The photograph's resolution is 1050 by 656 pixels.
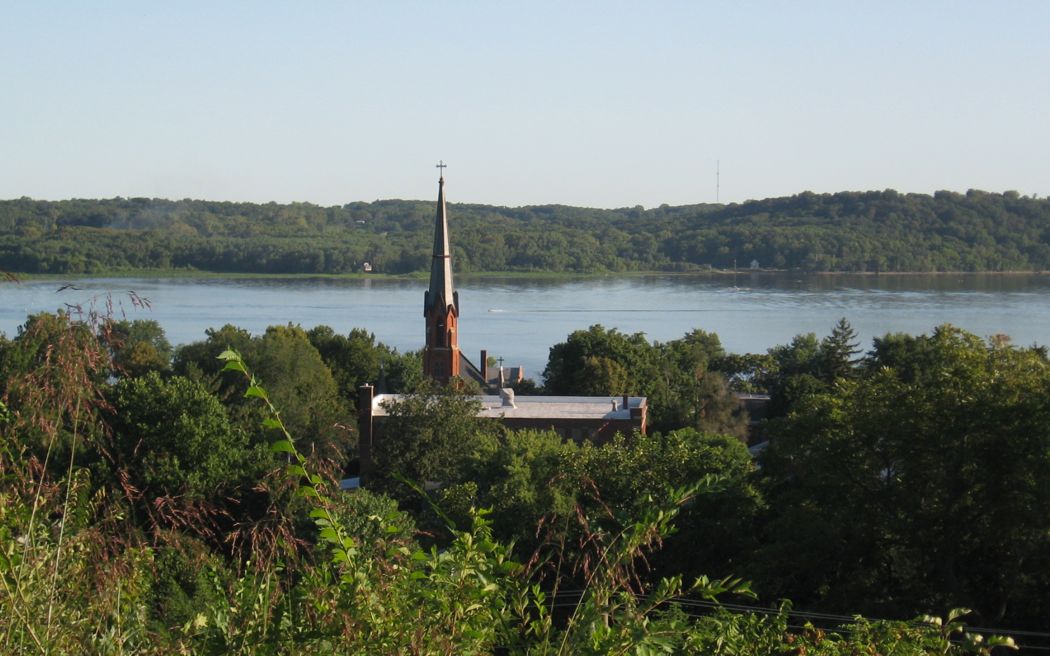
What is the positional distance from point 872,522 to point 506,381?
26.8 meters

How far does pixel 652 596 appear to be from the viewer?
9.51 ft

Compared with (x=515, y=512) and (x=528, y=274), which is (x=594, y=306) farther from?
(x=515, y=512)

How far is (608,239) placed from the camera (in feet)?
499

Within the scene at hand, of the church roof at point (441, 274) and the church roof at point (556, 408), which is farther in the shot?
the church roof at point (441, 274)

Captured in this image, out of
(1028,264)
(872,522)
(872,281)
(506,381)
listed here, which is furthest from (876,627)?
(1028,264)

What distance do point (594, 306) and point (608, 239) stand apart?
200 ft

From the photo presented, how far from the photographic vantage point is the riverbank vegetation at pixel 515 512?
295 centimetres

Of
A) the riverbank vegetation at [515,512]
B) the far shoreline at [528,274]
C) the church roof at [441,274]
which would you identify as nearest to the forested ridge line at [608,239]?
the far shoreline at [528,274]

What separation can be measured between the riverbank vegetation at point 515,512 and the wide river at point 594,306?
98.6ft

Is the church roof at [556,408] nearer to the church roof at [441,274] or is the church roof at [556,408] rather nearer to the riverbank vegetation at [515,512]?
the riverbank vegetation at [515,512]

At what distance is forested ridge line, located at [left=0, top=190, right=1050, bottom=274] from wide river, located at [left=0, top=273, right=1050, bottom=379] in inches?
228

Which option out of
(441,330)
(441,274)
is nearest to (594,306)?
(441,274)

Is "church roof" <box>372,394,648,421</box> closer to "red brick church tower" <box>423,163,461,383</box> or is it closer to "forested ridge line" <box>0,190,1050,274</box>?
"red brick church tower" <box>423,163,461,383</box>

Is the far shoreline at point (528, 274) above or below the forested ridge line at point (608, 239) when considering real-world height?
below
